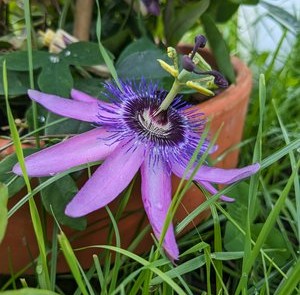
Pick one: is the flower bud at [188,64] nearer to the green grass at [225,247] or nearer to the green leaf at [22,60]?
the green grass at [225,247]

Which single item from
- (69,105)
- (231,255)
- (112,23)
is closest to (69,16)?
(112,23)

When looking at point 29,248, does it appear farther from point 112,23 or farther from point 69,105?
point 112,23

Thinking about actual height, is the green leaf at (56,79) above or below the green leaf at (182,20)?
below

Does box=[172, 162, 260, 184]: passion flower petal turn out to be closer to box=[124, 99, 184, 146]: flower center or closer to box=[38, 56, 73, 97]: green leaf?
box=[124, 99, 184, 146]: flower center

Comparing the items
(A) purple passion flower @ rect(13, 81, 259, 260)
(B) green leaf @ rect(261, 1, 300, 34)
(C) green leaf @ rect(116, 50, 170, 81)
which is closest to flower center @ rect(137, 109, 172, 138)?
(A) purple passion flower @ rect(13, 81, 259, 260)

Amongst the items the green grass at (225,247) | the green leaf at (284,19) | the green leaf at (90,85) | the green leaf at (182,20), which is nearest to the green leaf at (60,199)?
the green grass at (225,247)

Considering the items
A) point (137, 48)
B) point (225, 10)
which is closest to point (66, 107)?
point (137, 48)
